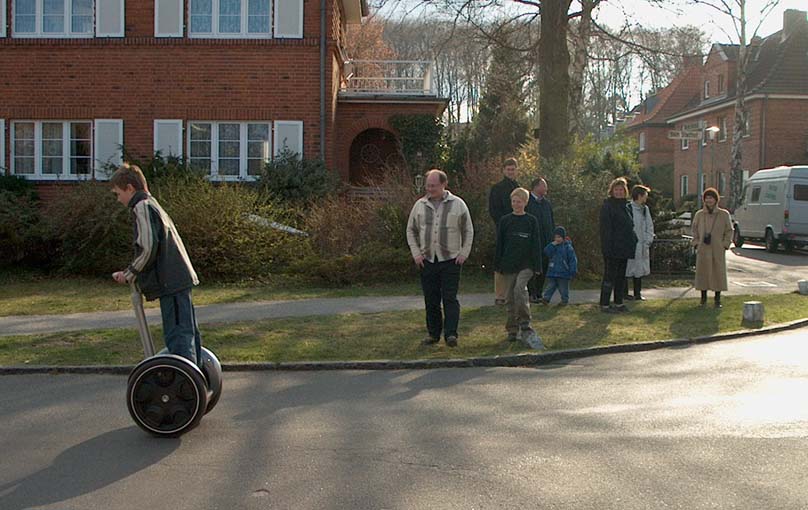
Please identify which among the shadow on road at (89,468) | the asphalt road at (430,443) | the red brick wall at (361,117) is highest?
the red brick wall at (361,117)

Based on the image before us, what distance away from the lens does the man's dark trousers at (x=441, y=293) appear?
9.76m

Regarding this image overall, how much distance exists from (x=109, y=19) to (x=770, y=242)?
20.7 metres

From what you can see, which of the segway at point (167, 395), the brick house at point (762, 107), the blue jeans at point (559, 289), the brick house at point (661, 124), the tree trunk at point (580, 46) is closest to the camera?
the segway at point (167, 395)

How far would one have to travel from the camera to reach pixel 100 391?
8133mm

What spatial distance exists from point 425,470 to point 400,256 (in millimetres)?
10565

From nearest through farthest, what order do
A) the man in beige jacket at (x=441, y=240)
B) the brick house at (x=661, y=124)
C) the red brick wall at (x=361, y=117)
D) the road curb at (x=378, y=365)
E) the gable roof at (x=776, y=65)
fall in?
1. the road curb at (x=378, y=365)
2. the man in beige jacket at (x=441, y=240)
3. the red brick wall at (x=361, y=117)
4. the gable roof at (x=776, y=65)
5. the brick house at (x=661, y=124)

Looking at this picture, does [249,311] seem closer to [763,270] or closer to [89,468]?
[89,468]

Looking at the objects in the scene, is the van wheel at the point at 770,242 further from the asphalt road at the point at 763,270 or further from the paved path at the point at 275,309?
the paved path at the point at 275,309

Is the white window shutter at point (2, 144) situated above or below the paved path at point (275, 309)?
above

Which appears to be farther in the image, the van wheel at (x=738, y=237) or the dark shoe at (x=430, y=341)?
the van wheel at (x=738, y=237)

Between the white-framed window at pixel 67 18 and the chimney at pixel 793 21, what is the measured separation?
1400 inches

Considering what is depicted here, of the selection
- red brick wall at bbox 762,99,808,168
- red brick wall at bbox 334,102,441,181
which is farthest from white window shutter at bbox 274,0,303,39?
red brick wall at bbox 762,99,808,168

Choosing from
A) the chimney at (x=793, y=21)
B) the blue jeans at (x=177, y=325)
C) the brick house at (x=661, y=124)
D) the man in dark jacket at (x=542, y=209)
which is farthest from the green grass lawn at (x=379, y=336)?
the brick house at (x=661, y=124)

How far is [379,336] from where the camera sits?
1066 centimetres
